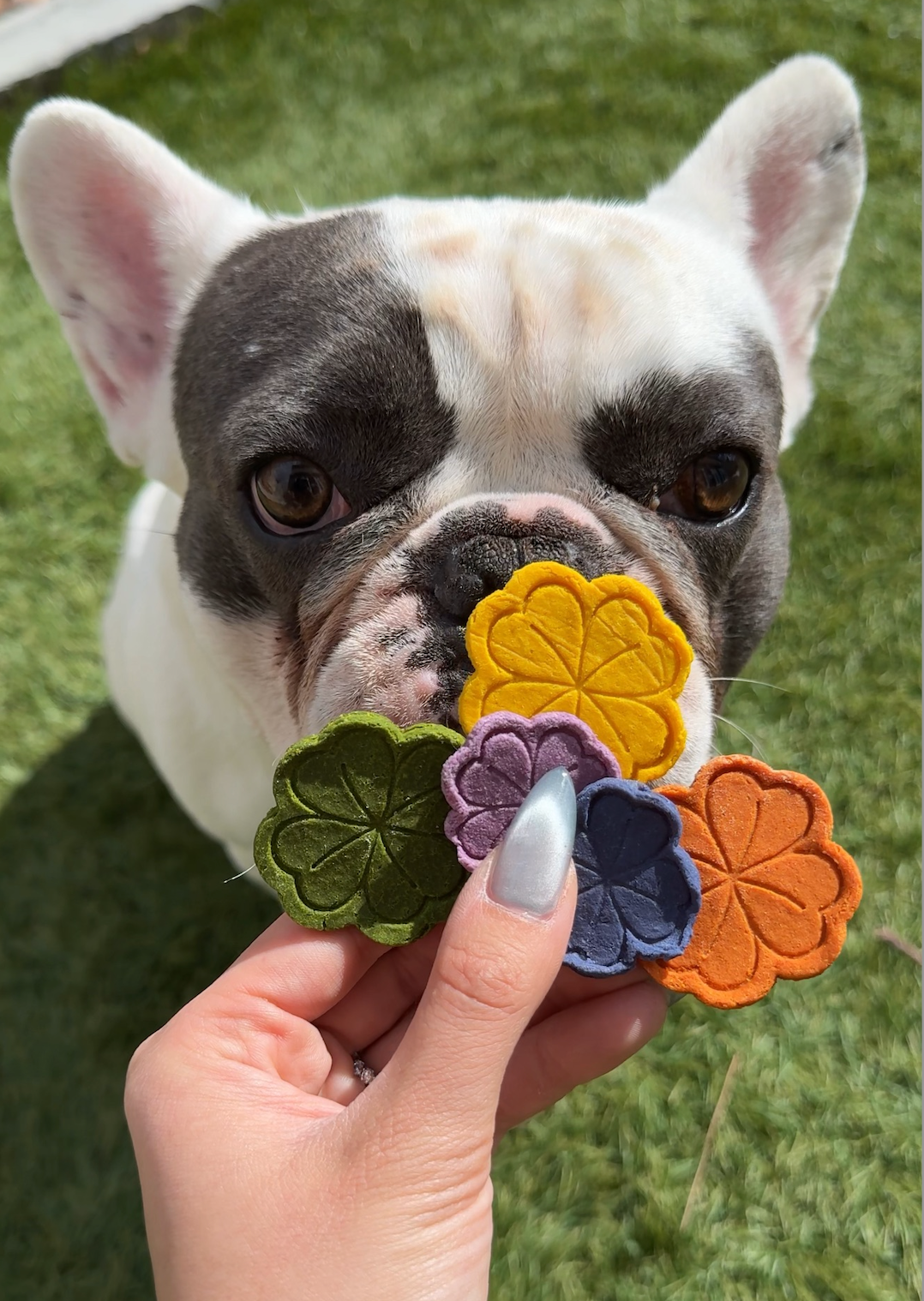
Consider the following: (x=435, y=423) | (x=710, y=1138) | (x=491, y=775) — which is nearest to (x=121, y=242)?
(x=435, y=423)

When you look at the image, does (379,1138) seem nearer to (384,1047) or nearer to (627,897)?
(627,897)

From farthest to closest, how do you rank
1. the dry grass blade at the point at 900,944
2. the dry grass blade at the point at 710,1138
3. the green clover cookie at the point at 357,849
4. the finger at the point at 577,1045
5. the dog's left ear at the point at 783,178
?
the dry grass blade at the point at 900,944, the dry grass blade at the point at 710,1138, the dog's left ear at the point at 783,178, the finger at the point at 577,1045, the green clover cookie at the point at 357,849

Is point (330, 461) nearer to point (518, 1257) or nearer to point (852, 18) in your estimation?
point (518, 1257)

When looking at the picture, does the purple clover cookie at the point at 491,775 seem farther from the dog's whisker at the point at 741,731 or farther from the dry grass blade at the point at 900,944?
the dry grass blade at the point at 900,944

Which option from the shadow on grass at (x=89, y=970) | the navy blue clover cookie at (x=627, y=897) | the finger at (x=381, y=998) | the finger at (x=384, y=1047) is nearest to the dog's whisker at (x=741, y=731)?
the navy blue clover cookie at (x=627, y=897)

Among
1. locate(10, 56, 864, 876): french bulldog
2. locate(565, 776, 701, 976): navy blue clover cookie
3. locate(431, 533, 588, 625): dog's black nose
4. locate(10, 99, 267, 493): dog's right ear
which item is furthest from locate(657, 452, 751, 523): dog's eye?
locate(10, 99, 267, 493): dog's right ear

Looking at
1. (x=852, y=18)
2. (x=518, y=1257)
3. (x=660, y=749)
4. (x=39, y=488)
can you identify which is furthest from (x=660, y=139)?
(x=518, y=1257)

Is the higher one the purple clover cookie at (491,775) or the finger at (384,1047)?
the purple clover cookie at (491,775)
